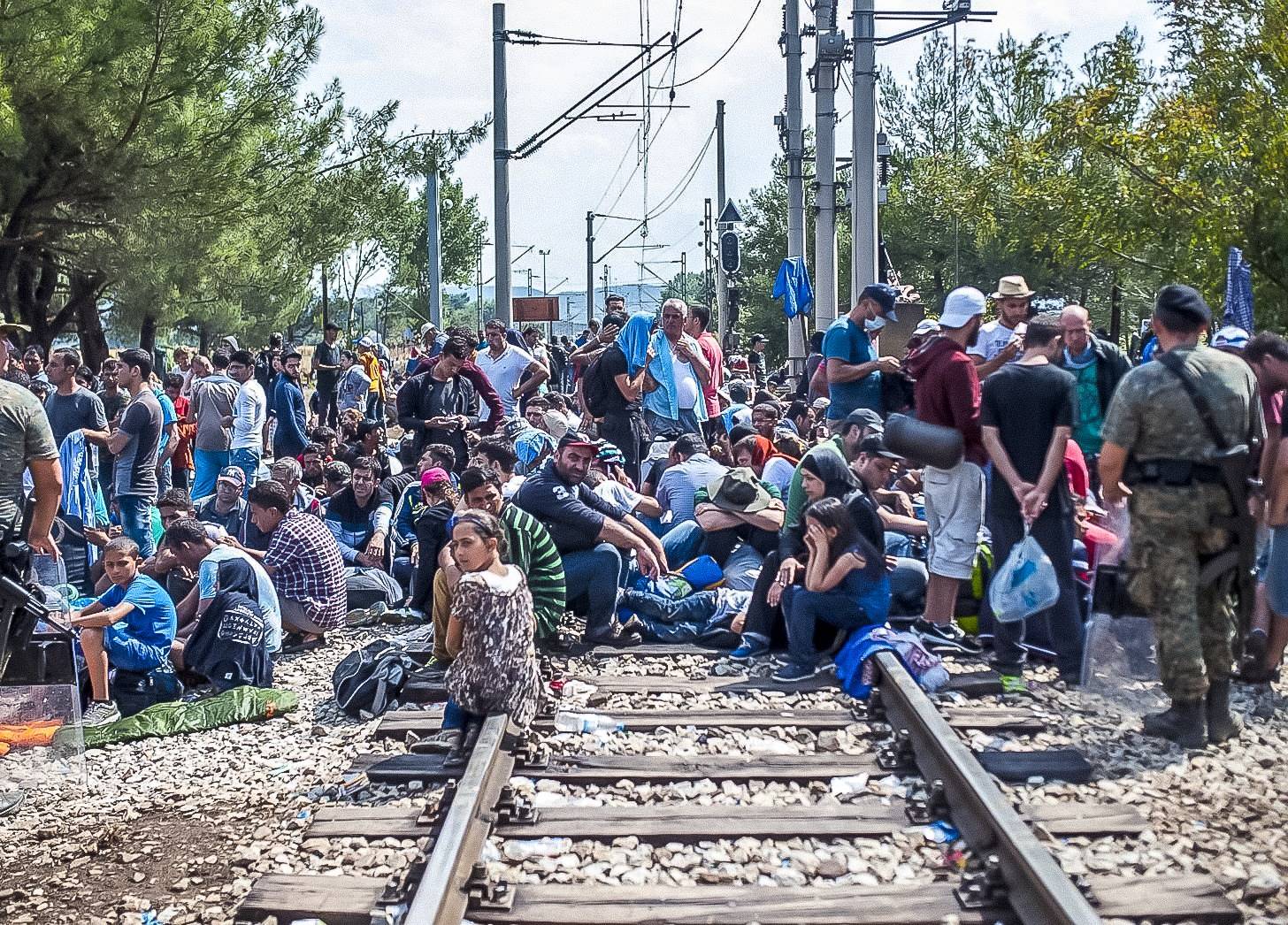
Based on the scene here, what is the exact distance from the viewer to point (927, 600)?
8.23 m

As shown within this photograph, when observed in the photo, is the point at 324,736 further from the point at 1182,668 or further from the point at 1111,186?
the point at 1111,186

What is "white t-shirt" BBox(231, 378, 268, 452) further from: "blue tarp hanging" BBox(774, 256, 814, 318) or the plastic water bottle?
"blue tarp hanging" BBox(774, 256, 814, 318)

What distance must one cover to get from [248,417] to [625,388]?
15.3 ft

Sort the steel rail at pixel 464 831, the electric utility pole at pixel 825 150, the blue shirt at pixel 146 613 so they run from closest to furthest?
the steel rail at pixel 464 831, the blue shirt at pixel 146 613, the electric utility pole at pixel 825 150

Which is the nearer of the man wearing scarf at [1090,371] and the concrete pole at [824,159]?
the man wearing scarf at [1090,371]

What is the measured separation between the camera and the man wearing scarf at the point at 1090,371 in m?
8.67

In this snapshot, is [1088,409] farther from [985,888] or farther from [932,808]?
[985,888]

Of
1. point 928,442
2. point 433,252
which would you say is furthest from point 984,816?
point 433,252

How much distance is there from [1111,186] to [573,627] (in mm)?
11223

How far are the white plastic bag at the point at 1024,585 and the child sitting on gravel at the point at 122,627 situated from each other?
190 inches

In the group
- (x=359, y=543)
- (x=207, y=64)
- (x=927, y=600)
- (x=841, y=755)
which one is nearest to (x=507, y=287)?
(x=207, y=64)

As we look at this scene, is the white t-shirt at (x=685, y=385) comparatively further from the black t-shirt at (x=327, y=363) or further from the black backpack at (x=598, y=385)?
the black t-shirt at (x=327, y=363)

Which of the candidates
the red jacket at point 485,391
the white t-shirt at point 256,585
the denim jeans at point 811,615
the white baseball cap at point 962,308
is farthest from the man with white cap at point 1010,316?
the white t-shirt at point 256,585

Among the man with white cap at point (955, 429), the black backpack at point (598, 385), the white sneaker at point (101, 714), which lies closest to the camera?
the man with white cap at point (955, 429)
